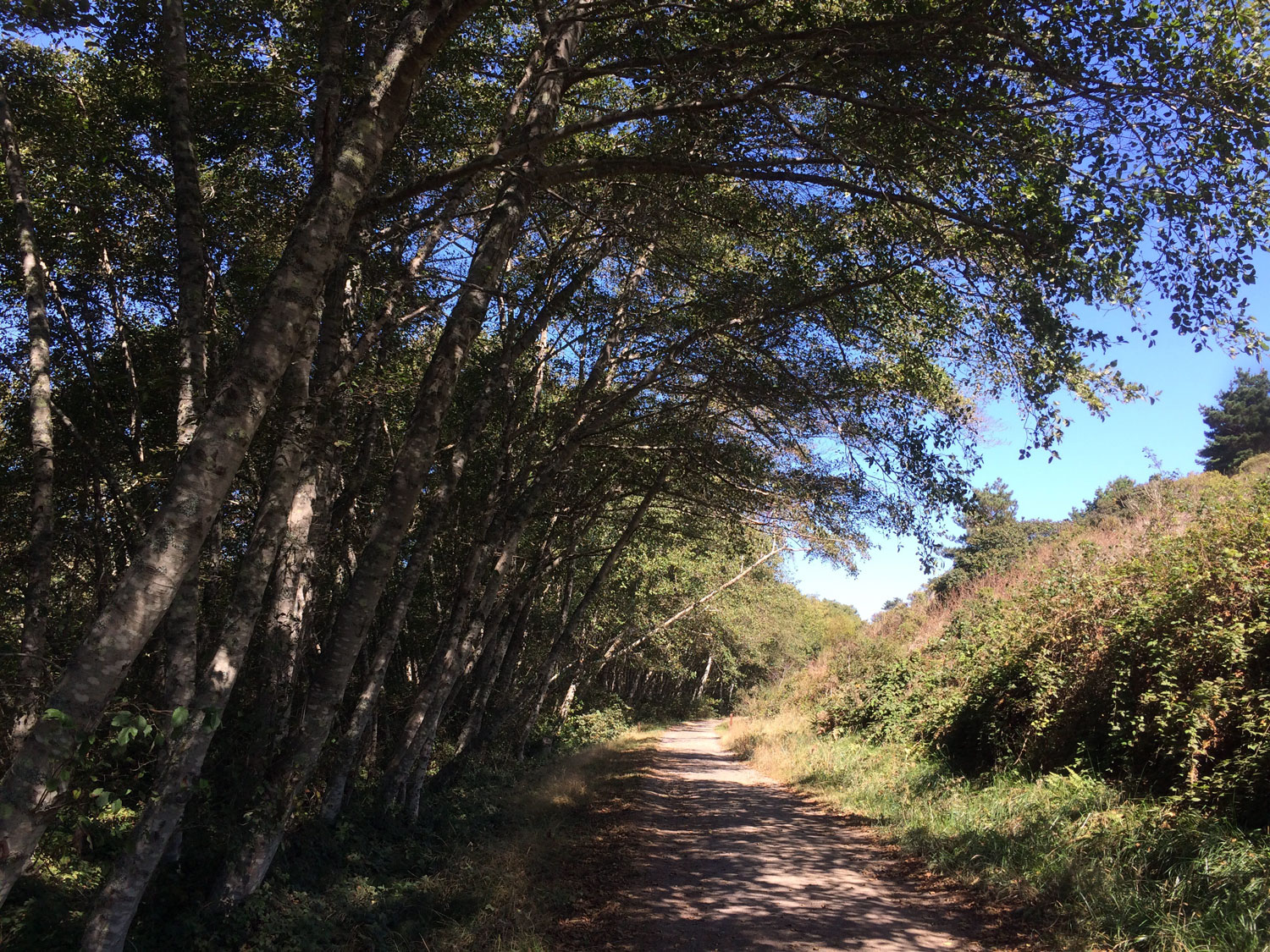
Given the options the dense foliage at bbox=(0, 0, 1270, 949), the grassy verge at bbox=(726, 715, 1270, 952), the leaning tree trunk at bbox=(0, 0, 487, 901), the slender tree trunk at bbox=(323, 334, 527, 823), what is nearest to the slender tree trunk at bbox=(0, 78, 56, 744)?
the dense foliage at bbox=(0, 0, 1270, 949)

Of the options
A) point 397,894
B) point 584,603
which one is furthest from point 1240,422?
point 397,894

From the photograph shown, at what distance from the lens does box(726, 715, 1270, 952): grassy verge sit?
4824 millimetres

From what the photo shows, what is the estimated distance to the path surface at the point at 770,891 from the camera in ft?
18.2

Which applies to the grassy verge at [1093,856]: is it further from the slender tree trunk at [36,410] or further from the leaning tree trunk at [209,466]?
the slender tree trunk at [36,410]

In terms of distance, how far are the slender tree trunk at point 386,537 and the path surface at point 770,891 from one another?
2702mm

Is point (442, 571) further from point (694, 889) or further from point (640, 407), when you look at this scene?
point (694, 889)

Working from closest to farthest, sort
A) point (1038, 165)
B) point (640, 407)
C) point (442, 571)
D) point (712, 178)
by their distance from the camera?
point (1038, 165)
point (712, 178)
point (640, 407)
point (442, 571)

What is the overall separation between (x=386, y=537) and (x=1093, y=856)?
636 cm

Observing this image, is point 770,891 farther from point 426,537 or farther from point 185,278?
point 185,278

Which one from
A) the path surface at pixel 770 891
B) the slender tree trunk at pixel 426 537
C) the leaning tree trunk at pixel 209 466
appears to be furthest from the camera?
the slender tree trunk at pixel 426 537

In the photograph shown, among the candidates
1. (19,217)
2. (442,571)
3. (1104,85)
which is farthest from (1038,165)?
(442,571)

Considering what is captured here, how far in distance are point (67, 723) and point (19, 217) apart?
4.44 metres

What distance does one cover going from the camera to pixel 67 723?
2.58 meters

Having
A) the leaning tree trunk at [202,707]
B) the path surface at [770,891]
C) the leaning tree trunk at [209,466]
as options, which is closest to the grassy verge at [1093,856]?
the path surface at [770,891]
